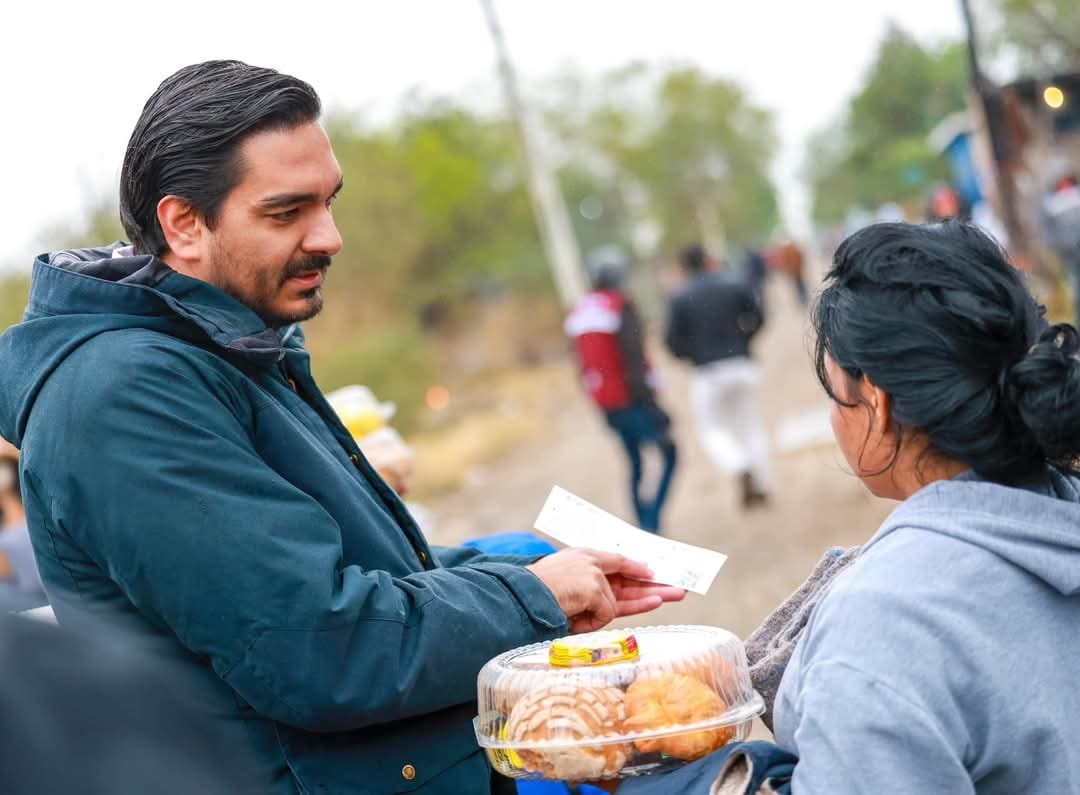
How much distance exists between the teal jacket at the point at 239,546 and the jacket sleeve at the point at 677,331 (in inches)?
332

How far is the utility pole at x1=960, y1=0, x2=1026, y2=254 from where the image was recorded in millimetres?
15820

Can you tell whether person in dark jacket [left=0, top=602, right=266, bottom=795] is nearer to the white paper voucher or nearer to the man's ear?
the man's ear

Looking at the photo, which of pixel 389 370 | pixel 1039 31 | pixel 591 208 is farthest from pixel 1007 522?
pixel 591 208

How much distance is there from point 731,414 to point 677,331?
2.71ft

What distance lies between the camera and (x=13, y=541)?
594 cm

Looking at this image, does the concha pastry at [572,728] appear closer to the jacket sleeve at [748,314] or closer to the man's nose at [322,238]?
the man's nose at [322,238]

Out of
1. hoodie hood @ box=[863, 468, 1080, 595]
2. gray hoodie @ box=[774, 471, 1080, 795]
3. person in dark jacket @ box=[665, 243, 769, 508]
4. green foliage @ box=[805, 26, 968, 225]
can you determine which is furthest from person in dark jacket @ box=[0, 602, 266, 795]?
green foliage @ box=[805, 26, 968, 225]

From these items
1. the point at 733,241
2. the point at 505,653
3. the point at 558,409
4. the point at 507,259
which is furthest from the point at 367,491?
the point at 733,241

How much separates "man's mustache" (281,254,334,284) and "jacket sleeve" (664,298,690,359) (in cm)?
833

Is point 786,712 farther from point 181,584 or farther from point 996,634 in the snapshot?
point 181,584

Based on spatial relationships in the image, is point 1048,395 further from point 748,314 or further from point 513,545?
point 748,314

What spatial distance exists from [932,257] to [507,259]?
135 feet

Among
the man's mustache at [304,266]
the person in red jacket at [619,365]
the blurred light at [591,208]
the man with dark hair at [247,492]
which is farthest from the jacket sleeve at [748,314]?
the blurred light at [591,208]

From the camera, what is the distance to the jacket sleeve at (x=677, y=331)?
35.7 ft
